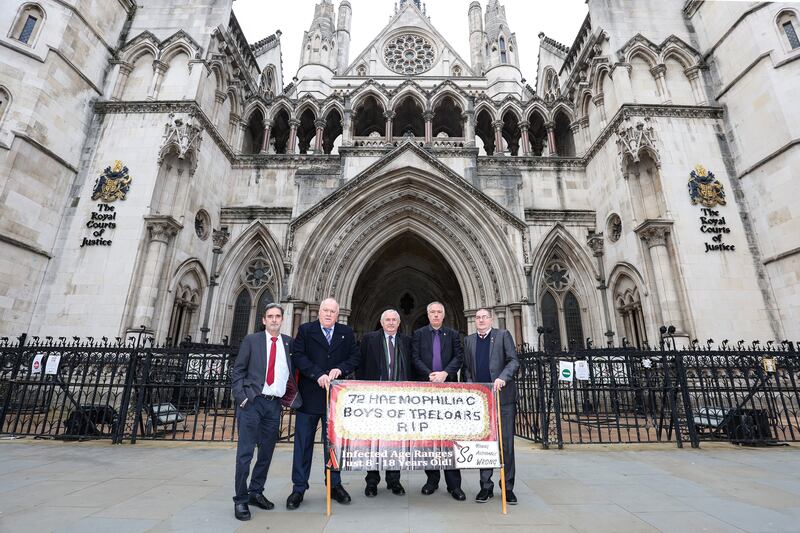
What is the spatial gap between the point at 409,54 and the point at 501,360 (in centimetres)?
2963

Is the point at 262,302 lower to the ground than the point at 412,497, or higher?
higher

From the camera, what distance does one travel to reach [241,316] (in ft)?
53.9

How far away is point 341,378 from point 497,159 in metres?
15.4

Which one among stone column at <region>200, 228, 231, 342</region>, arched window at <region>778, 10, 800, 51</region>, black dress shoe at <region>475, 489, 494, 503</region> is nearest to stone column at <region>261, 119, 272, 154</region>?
stone column at <region>200, 228, 231, 342</region>

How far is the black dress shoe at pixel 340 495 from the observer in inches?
158

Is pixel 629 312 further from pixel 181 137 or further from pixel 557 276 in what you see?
pixel 181 137

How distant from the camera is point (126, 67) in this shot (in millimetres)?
15836

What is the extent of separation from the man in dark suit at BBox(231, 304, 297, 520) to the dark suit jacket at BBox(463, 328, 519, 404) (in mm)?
2228

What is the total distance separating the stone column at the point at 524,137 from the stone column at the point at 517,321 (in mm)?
8081

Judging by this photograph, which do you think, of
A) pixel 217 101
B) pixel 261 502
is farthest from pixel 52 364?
pixel 217 101

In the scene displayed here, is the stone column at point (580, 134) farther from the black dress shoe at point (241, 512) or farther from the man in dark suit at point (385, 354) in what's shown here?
the black dress shoe at point (241, 512)

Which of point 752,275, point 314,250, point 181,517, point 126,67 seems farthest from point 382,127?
point 181,517

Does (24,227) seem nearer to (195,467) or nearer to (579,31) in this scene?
(195,467)

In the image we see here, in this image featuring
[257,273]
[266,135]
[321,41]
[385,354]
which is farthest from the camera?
[321,41]
